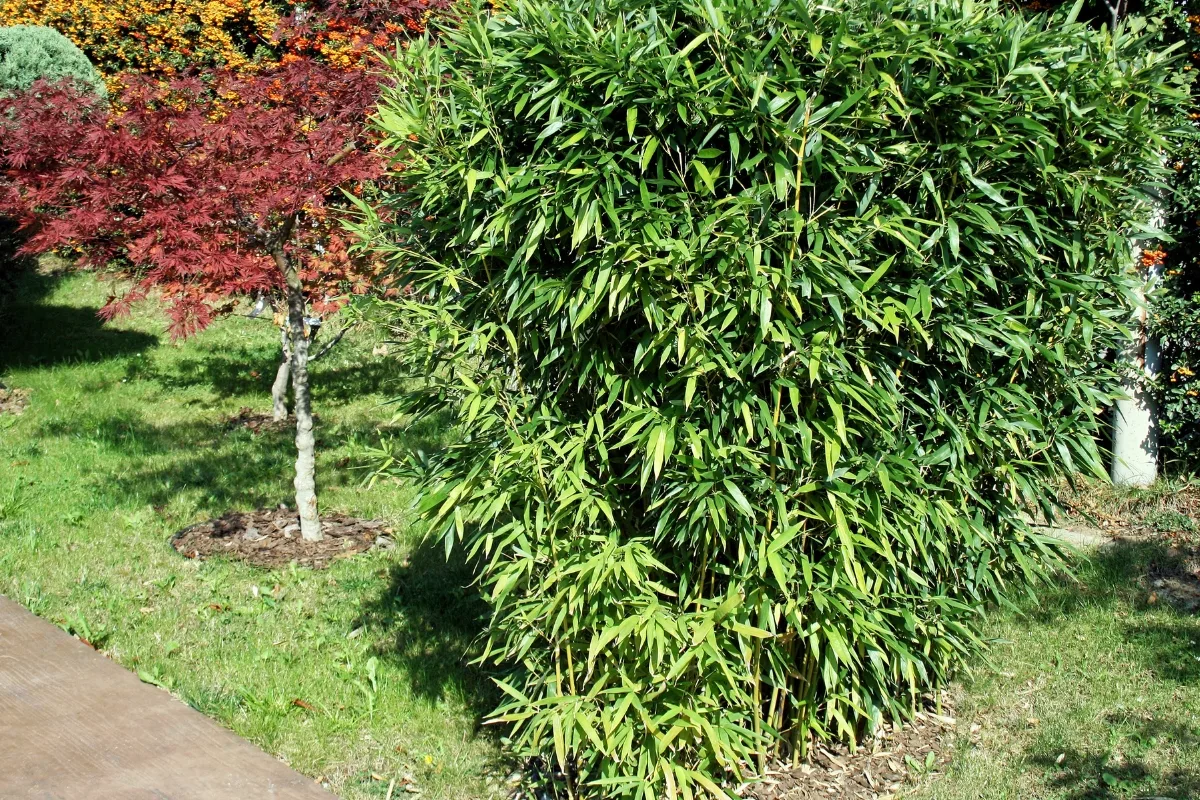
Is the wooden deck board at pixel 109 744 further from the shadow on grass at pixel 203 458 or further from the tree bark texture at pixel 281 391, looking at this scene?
the tree bark texture at pixel 281 391

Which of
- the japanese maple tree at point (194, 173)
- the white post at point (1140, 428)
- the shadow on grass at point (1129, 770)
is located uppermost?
the japanese maple tree at point (194, 173)

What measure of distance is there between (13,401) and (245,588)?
204 inches

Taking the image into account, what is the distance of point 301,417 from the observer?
237 inches

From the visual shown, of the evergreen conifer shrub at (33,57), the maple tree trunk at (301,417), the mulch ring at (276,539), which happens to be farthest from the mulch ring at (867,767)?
the evergreen conifer shrub at (33,57)

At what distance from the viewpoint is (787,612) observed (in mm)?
3230

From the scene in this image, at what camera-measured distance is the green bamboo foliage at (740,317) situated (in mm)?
3115

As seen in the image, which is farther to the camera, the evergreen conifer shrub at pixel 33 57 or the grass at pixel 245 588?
the evergreen conifer shrub at pixel 33 57

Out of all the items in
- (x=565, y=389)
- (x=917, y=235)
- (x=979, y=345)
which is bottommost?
(x=565, y=389)

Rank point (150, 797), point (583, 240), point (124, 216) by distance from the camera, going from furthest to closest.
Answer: point (124, 216)
point (150, 797)
point (583, 240)

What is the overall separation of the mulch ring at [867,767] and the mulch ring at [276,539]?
10.0 ft

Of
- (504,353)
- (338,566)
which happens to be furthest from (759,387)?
(338,566)

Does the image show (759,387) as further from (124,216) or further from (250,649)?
(124,216)

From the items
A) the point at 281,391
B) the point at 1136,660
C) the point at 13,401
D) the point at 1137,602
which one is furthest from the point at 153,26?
the point at 1136,660

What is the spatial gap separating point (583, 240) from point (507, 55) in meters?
0.68
